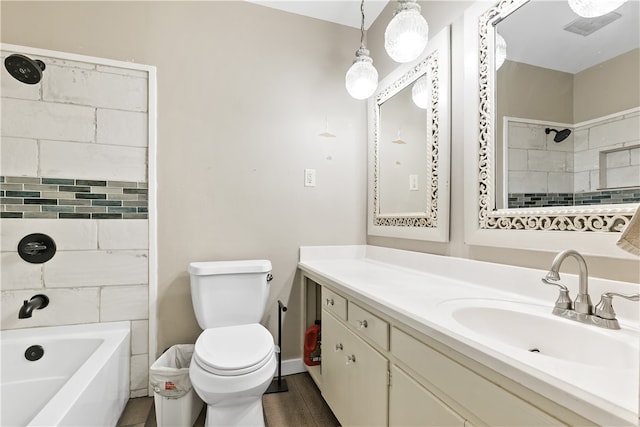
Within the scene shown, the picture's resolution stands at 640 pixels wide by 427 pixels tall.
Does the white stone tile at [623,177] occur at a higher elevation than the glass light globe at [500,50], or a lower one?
lower

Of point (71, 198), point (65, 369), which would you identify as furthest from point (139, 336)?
point (71, 198)

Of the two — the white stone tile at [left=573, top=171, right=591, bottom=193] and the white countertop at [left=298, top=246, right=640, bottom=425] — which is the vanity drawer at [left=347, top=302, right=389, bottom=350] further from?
the white stone tile at [left=573, top=171, right=591, bottom=193]

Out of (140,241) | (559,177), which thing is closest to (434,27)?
(559,177)

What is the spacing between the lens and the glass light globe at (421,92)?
1.64 metres

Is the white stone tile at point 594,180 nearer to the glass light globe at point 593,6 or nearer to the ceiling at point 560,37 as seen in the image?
the ceiling at point 560,37

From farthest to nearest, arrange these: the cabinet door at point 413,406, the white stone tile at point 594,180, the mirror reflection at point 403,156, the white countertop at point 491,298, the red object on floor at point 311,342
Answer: the red object on floor at point 311,342, the mirror reflection at point 403,156, the white stone tile at point 594,180, the cabinet door at point 413,406, the white countertop at point 491,298

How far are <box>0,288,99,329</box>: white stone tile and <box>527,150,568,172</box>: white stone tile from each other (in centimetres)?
225

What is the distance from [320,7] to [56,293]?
7.81 ft

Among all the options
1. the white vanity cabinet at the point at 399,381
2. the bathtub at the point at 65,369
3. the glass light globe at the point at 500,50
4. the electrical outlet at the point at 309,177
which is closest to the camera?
the white vanity cabinet at the point at 399,381

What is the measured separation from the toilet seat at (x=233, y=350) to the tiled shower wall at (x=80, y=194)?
57 cm

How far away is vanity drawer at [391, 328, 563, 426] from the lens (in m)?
0.60

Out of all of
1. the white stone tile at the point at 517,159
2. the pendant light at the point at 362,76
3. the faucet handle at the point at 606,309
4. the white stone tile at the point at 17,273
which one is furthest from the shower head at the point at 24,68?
the faucet handle at the point at 606,309

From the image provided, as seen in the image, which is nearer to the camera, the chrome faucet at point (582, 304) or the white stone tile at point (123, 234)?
the chrome faucet at point (582, 304)

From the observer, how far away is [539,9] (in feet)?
3.60
